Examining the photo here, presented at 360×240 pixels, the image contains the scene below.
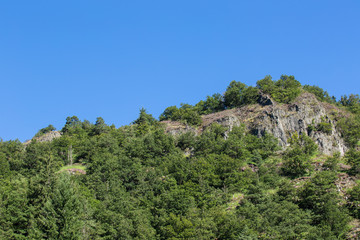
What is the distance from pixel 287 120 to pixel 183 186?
4475cm

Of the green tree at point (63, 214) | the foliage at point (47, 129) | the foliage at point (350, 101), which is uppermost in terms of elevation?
the foliage at point (47, 129)

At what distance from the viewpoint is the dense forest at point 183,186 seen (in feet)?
193

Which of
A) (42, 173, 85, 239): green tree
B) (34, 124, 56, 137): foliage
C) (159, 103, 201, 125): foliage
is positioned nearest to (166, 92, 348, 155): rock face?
(159, 103, 201, 125): foliage

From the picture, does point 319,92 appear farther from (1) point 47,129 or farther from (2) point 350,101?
(1) point 47,129

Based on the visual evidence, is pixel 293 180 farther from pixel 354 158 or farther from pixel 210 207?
pixel 210 207

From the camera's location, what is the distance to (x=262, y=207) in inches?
2689

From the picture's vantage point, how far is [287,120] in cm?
11075

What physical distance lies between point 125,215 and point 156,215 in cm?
525

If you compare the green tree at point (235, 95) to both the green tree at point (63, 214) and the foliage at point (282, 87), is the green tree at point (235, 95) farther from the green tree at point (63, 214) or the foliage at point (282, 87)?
the green tree at point (63, 214)

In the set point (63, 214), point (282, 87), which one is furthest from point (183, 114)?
point (63, 214)

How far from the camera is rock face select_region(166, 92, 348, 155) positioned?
10481 centimetres

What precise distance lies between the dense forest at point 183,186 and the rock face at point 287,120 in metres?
2.17

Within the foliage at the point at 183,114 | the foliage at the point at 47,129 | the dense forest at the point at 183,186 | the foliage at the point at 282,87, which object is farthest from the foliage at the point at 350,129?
the foliage at the point at 47,129

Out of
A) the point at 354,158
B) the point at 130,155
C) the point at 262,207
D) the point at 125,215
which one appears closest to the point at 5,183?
the point at 125,215
